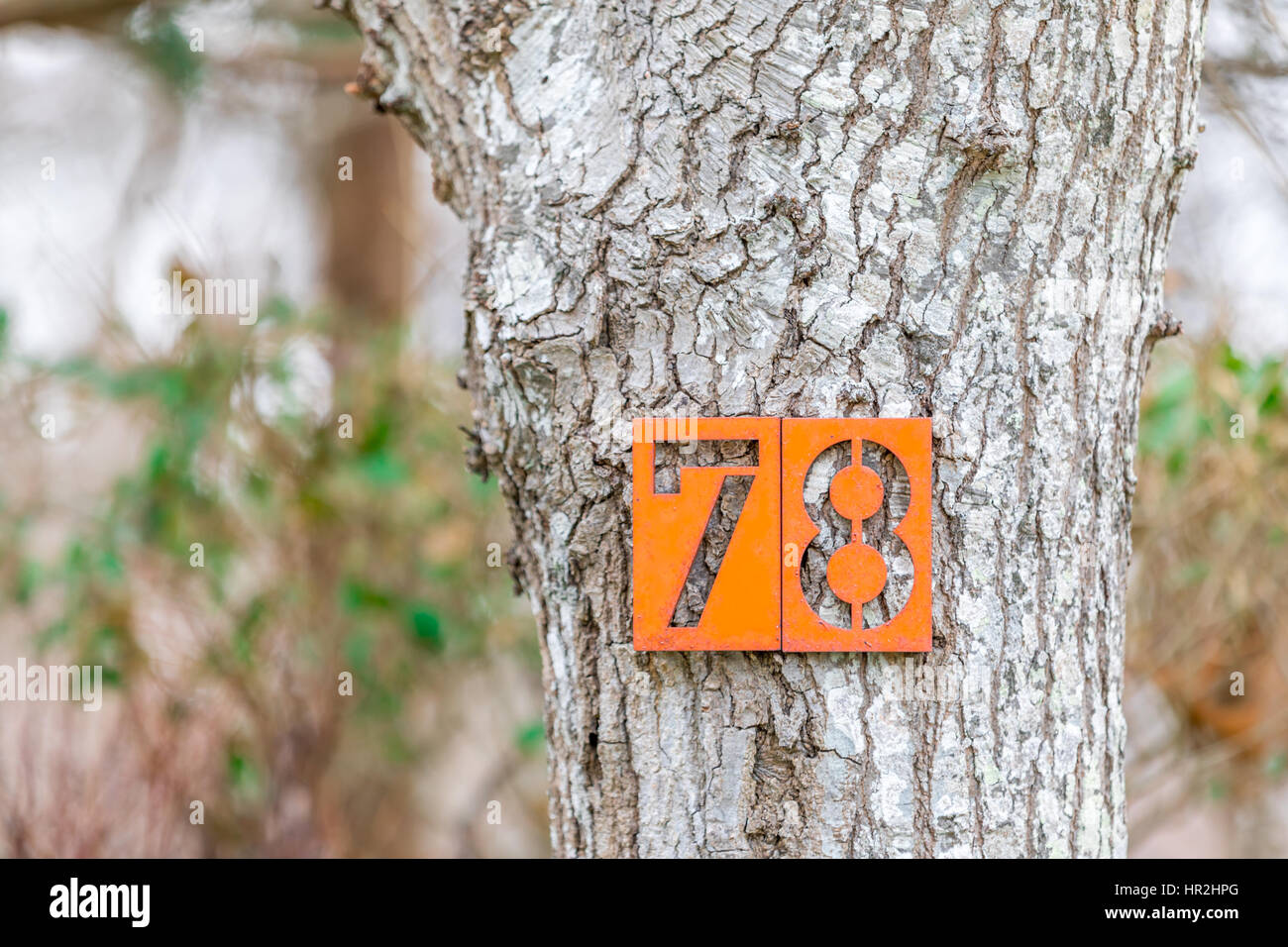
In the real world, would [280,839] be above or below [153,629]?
below

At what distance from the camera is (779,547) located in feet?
3.76

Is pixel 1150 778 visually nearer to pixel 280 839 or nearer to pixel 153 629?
pixel 280 839

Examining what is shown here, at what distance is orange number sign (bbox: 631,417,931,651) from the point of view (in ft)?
3.74

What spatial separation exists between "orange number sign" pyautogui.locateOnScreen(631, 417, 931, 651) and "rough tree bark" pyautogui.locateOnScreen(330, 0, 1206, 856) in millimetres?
28

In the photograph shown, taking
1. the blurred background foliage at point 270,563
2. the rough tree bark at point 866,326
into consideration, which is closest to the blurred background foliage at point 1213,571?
the rough tree bark at point 866,326

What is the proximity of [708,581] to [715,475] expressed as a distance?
0.40ft

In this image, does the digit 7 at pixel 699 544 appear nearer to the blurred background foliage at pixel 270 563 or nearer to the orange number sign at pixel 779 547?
the orange number sign at pixel 779 547

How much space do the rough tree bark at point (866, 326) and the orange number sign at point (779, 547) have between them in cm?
3

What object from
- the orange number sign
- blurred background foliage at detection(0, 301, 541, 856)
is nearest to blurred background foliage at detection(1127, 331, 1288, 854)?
the orange number sign

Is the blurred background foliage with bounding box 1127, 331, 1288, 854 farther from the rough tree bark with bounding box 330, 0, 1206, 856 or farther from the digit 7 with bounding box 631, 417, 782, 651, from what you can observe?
the digit 7 with bounding box 631, 417, 782, 651

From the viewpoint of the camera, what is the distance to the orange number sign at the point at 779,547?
1140 mm

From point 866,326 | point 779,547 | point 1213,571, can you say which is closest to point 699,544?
point 779,547
